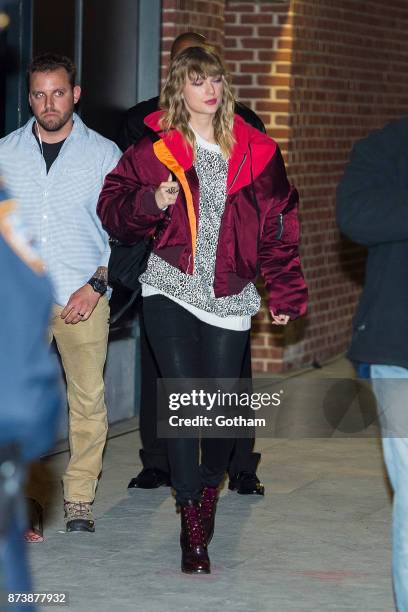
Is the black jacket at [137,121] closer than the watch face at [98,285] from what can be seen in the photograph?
No

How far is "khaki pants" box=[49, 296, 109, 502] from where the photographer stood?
689 centimetres

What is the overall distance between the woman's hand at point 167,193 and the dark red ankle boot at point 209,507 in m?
1.39

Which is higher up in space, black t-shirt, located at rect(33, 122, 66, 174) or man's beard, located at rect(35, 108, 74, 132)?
man's beard, located at rect(35, 108, 74, 132)

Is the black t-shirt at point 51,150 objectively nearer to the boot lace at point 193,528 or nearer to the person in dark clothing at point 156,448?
the person in dark clothing at point 156,448

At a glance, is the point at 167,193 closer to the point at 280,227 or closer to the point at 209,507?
the point at 280,227

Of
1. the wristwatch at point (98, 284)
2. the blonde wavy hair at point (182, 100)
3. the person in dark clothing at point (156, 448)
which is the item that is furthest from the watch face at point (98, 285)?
the person in dark clothing at point (156, 448)

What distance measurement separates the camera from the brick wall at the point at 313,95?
11.6 metres

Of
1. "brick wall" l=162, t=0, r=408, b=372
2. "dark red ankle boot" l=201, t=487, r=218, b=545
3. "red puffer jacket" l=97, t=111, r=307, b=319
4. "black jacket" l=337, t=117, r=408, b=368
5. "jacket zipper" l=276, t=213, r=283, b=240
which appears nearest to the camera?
"black jacket" l=337, t=117, r=408, b=368

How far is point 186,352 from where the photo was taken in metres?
6.31

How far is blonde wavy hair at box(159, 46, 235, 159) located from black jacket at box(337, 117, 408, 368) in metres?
1.68

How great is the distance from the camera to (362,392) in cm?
1104

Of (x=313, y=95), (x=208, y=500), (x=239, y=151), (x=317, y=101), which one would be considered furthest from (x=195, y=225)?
(x=317, y=101)

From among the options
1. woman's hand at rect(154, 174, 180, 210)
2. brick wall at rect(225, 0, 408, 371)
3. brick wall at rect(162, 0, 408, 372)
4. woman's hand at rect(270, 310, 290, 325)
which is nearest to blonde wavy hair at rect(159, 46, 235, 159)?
woman's hand at rect(154, 174, 180, 210)

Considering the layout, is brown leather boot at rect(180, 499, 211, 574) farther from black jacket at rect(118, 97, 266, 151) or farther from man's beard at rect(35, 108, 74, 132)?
black jacket at rect(118, 97, 266, 151)
